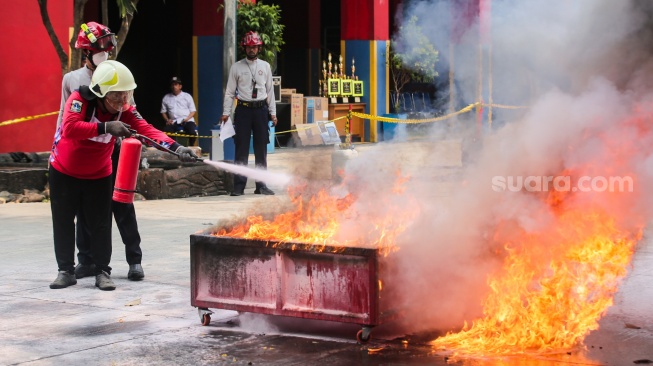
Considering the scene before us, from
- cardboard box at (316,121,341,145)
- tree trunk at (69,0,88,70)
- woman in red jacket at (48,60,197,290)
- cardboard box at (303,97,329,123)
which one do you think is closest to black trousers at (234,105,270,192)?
tree trunk at (69,0,88,70)

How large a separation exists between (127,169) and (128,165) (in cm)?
3

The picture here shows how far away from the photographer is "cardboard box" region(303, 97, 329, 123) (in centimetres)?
2317

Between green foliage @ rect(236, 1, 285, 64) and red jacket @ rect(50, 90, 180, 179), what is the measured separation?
10.5 metres

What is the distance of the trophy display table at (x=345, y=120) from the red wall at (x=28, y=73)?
31.0 feet

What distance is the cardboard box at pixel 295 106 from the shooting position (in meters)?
22.5

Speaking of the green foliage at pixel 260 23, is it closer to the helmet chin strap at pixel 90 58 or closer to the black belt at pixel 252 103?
the black belt at pixel 252 103

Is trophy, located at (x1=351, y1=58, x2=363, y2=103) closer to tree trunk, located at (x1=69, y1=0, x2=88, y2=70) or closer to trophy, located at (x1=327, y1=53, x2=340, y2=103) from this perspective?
trophy, located at (x1=327, y1=53, x2=340, y2=103)

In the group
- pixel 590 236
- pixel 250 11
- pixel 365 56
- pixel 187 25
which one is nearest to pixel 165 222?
pixel 590 236

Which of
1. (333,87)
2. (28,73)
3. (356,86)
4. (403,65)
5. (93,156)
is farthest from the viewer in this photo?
(403,65)

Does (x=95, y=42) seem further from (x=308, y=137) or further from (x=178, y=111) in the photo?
(x=308, y=137)

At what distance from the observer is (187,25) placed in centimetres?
2259

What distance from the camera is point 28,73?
15.2m

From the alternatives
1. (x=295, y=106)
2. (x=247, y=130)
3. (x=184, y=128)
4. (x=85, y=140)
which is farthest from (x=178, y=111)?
(x=85, y=140)

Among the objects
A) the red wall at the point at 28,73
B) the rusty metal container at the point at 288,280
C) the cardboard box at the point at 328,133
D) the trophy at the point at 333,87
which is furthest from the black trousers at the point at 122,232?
the trophy at the point at 333,87
